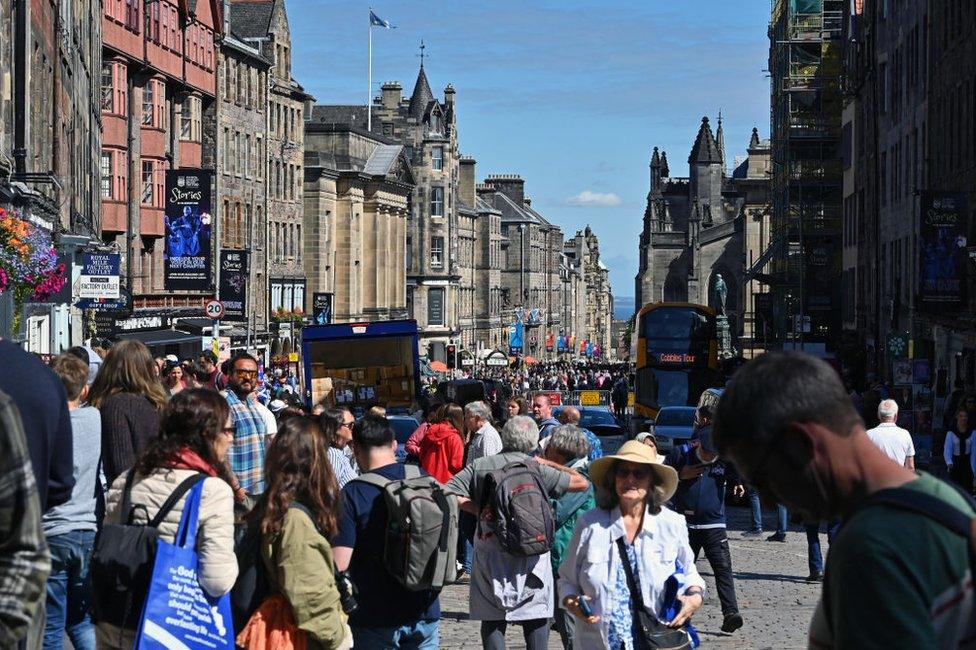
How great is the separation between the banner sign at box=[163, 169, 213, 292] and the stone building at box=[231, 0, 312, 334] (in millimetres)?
24929

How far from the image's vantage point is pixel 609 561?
7777mm

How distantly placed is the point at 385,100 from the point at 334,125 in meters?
23.3

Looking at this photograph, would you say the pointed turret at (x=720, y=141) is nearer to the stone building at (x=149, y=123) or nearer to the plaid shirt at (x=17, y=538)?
the stone building at (x=149, y=123)

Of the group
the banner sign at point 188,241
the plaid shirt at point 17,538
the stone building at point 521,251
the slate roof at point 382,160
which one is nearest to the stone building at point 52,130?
the banner sign at point 188,241

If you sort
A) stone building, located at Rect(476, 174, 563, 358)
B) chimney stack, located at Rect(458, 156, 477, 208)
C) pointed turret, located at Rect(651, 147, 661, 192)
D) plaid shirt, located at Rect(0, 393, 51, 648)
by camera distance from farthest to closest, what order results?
pointed turret, located at Rect(651, 147, 661, 192), stone building, located at Rect(476, 174, 563, 358), chimney stack, located at Rect(458, 156, 477, 208), plaid shirt, located at Rect(0, 393, 51, 648)

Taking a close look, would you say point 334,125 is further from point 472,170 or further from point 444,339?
point 472,170

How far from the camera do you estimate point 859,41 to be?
197ft

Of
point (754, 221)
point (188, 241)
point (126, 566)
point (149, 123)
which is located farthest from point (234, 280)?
point (754, 221)

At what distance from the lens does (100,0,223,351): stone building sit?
48750 millimetres

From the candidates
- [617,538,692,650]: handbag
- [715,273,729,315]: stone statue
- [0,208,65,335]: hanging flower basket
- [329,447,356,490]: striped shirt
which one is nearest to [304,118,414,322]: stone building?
[715,273,729,315]: stone statue

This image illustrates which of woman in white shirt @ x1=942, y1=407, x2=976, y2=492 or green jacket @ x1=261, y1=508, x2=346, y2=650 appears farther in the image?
woman in white shirt @ x1=942, y1=407, x2=976, y2=492

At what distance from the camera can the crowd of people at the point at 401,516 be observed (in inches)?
128

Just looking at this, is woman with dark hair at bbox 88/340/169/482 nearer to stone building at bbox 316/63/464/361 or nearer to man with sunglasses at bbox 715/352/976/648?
man with sunglasses at bbox 715/352/976/648

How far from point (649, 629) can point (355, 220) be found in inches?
3340
